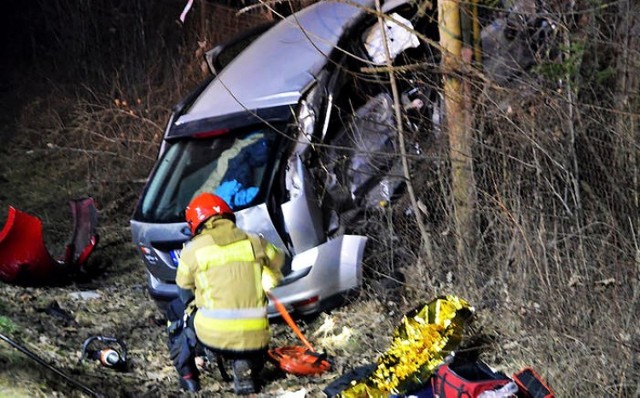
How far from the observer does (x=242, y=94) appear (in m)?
8.18

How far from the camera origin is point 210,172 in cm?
806

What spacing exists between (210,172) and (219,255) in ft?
5.36

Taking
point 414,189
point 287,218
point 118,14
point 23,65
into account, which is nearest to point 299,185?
point 287,218

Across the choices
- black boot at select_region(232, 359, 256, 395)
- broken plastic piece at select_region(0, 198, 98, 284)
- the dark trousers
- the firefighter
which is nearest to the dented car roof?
the firefighter

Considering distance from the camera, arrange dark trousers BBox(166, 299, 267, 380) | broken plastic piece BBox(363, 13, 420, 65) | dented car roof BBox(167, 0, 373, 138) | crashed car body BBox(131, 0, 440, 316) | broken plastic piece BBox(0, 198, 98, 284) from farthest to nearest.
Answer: broken plastic piece BBox(0, 198, 98, 284) < broken plastic piece BBox(363, 13, 420, 65) < dented car roof BBox(167, 0, 373, 138) < crashed car body BBox(131, 0, 440, 316) < dark trousers BBox(166, 299, 267, 380)

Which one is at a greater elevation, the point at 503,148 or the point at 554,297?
the point at 503,148

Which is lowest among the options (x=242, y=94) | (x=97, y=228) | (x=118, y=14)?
(x=97, y=228)

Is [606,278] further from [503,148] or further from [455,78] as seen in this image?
[455,78]

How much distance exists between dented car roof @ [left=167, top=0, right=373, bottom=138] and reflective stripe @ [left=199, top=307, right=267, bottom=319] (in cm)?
Result: 171

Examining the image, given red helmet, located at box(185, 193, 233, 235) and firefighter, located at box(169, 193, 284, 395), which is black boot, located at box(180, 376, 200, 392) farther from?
red helmet, located at box(185, 193, 233, 235)

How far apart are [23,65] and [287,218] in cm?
1278

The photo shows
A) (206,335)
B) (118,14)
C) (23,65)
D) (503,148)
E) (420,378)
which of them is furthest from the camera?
(23,65)

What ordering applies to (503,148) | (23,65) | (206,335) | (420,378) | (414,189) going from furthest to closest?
1. (23,65)
2. (414,189)
3. (503,148)
4. (206,335)
5. (420,378)

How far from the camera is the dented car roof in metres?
7.86
